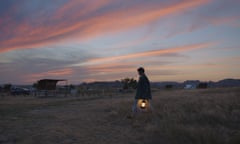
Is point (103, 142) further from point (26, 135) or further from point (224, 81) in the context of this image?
point (224, 81)

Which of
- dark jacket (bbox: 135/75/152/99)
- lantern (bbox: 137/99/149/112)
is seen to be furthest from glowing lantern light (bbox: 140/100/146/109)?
dark jacket (bbox: 135/75/152/99)

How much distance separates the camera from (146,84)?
9648 millimetres

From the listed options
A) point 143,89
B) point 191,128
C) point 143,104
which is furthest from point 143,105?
point 191,128

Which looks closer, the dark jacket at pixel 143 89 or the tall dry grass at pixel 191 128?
the tall dry grass at pixel 191 128

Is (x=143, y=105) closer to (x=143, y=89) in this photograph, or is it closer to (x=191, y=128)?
(x=143, y=89)

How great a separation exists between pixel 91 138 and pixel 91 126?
177 cm

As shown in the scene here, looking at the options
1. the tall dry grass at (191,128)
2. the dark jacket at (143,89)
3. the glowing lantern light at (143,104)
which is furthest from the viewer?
the glowing lantern light at (143,104)

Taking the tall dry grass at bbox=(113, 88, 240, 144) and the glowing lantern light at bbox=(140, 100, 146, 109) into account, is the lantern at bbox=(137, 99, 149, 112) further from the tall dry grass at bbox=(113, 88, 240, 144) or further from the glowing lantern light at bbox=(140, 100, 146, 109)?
the tall dry grass at bbox=(113, 88, 240, 144)

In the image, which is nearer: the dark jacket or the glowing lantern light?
the dark jacket

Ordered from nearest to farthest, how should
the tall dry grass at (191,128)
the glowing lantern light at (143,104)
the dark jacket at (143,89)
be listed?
the tall dry grass at (191,128)
the dark jacket at (143,89)
the glowing lantern light at (143,104)

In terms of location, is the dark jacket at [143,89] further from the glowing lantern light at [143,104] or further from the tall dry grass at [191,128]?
the tall dry grass at [191,128]

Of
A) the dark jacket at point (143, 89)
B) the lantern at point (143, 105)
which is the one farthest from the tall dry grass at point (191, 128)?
the dark jacket at point (143, 89)

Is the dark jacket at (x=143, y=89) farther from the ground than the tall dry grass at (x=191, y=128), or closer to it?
farther from the ground

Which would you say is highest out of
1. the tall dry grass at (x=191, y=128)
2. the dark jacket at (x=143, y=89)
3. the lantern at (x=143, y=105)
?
the dark jacket at (x=143, y=89)
